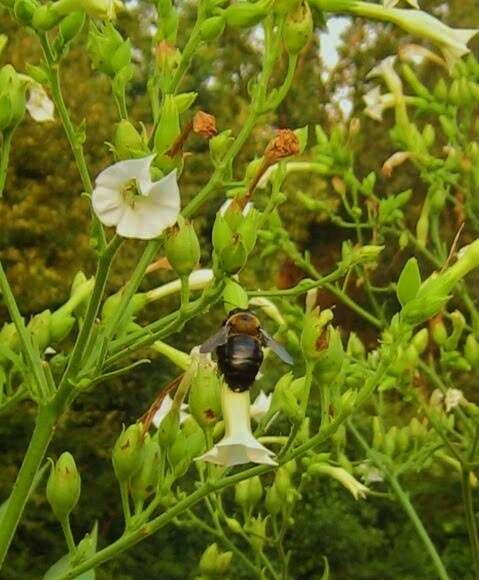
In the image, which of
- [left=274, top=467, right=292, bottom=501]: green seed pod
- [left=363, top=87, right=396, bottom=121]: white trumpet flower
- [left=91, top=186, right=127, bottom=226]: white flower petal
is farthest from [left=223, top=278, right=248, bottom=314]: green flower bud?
[left=363, top=87, right=396, bottom=121]: white trumpet flower

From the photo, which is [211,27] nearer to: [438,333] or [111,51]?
[111,51]

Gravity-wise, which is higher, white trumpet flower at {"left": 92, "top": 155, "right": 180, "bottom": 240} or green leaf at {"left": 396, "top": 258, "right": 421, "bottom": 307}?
white trumpet flower at {"left": 92, "top": 155, "right": 180, "bottom": 240}

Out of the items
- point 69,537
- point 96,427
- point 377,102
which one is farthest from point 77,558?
point 96,427

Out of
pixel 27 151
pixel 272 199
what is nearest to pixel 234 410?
pixel 272 199

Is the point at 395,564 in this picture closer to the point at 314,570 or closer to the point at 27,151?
the point at 314,570

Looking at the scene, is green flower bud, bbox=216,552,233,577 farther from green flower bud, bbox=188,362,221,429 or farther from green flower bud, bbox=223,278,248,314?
green flower bud, bbox=223,278,248,314

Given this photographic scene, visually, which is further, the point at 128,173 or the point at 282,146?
the point at 282,146

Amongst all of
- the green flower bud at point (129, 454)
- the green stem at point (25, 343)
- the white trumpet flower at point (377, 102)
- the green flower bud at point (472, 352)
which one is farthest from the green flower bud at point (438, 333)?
the green stem at point (25, 343)
